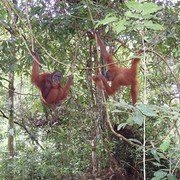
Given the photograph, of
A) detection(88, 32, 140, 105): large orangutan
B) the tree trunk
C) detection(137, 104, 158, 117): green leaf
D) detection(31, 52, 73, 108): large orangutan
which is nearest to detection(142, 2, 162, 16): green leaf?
detection(137, 104, 158, 117): green leaf

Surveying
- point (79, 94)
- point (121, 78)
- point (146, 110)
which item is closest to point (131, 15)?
point (146, 110)

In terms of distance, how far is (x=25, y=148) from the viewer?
4504mm

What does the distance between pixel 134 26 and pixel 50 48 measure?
6.58 ft

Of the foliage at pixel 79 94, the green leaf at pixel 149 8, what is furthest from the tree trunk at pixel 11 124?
the green leaf at pixel 149 8

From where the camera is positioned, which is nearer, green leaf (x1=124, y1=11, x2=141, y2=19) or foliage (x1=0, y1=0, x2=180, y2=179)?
green leaf (x1=124, y1=11, x2=141, y2=19)

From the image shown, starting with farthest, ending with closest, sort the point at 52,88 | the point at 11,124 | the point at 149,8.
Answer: the point at 11,124 → the point at 52,88 → the point at 149,8

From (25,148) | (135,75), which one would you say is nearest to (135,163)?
(135,75)

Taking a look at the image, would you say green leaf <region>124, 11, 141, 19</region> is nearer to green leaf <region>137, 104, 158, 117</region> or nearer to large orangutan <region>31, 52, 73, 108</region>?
green leaf <region>137, 104, 158, 117</region>

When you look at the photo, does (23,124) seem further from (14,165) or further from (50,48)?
(50,48)

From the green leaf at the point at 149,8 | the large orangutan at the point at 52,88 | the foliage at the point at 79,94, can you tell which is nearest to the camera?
the green leaf at the point at 149,8

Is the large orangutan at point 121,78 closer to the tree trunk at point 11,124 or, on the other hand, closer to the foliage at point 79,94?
the foliage at point 79,94

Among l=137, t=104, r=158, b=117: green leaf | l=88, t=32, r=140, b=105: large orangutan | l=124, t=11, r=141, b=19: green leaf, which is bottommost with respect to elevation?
l=137, t=104, r=158, b=117: green leaf

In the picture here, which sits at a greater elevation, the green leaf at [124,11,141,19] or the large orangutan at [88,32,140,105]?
the large orangutan at [88,32,140,105]

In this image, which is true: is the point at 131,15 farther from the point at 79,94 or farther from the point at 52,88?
the point at 79,94
